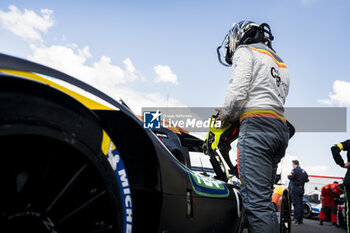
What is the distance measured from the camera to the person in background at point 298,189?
7.18m

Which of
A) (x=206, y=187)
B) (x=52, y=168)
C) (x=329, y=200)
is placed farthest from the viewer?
(x=329, y=200)

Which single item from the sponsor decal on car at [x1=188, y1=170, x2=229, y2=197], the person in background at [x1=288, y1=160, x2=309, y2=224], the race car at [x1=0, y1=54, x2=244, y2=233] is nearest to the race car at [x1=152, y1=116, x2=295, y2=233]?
the sponsor decal on car at [x1=188, y1=170, x2=229, y2=197]

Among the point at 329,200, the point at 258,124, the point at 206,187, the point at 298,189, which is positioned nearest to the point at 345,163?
the point at 258,124

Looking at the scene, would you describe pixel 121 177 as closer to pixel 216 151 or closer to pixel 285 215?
pixel 216 151

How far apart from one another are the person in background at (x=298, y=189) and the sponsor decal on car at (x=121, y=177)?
23.7ft

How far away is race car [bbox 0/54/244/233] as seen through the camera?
76cm

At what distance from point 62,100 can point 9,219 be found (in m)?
0.35

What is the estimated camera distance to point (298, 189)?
7410 millimetres

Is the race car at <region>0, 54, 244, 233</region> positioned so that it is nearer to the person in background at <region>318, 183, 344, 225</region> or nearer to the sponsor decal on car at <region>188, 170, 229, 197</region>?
the sponsor decal on car at <region>188, 170, 229, 197</region>

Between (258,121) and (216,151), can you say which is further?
(216,151)

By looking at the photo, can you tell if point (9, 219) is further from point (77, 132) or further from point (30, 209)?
point (77, 132)

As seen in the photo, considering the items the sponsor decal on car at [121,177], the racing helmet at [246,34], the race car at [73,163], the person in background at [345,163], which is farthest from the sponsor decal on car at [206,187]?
the person in background at [345,163]

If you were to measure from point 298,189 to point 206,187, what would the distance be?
6.79 metres

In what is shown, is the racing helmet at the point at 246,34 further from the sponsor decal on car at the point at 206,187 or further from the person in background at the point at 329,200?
the person in background at the point at 329,200
